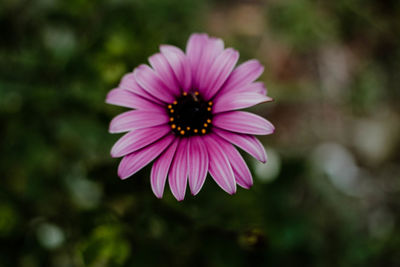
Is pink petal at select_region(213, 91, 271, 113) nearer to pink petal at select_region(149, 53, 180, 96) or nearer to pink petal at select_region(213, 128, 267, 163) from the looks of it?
pink petal at select_region(213, 128, 267, 163)

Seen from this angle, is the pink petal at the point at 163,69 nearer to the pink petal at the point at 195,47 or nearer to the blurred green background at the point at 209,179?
the pink petal at the point at 195,47

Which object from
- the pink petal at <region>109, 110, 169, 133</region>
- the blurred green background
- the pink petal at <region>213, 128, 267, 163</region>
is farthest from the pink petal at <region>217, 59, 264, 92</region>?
the blurred green background

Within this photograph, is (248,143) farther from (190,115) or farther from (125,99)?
(125,99)

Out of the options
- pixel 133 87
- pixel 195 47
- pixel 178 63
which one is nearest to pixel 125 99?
pixel 133 87

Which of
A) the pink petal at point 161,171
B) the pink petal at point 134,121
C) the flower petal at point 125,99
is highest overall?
the flower petal at point 125,99

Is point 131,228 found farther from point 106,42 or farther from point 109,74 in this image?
point 106,42

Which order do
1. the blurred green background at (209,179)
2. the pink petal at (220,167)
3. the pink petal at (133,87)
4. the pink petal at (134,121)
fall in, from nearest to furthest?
the pink petal at (220,167) < the pink petal at (134,121) < the pink petal at (133,87) < the blurred green background at (209,179)

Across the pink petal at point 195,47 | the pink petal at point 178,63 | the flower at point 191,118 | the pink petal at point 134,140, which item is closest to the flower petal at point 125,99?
the flower at point 191,118

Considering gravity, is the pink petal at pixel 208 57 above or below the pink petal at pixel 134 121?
above
